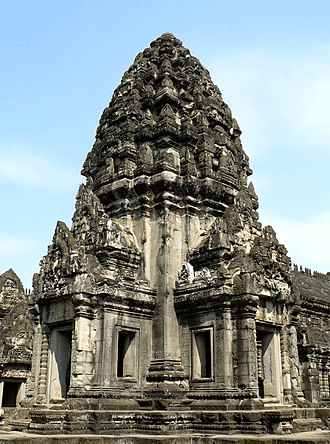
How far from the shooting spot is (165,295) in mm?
14703

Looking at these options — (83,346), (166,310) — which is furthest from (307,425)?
(83,346)

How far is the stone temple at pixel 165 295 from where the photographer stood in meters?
12.9

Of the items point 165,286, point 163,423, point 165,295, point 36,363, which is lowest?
point 163,423

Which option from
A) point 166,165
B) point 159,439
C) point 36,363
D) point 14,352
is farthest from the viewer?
point 14,352

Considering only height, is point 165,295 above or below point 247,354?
above

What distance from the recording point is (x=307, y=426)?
13445mm

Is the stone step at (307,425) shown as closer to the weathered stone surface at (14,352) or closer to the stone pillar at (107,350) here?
the stone pillar at (107,350)

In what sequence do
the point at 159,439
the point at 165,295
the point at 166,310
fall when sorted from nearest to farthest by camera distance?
the point at 159,439
the point at 166,310
the point at 165,295

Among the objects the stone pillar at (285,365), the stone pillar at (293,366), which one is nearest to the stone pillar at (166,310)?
the stone pillar at (285,365)

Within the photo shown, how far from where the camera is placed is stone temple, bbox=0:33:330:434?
1289 centimetres

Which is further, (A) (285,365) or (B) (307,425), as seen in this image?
(A) (285,365)

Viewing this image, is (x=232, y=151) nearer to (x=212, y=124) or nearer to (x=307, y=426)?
(x=212, y=124)

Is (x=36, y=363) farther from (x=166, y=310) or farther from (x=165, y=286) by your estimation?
(x=165, y=286)

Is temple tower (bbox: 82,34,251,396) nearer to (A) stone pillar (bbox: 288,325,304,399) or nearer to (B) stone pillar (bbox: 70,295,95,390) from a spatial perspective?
(B) stone pillar (bbox: 70,295,95,390)
